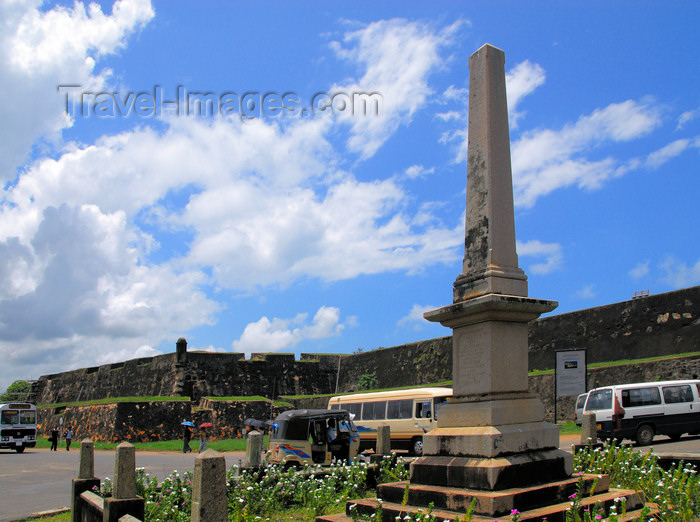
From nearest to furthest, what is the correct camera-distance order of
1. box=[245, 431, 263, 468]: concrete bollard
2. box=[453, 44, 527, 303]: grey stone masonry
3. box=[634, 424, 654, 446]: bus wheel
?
1. box=[453, 44, 527, 303]: grey stone masonry
2. box=[245, 431, 263, 468]: concrete bollard
3. box=[634, 424, 654, 446]: bus wheel

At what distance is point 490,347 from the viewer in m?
5.45

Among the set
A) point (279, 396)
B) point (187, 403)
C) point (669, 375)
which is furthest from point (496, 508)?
point (279, 396)

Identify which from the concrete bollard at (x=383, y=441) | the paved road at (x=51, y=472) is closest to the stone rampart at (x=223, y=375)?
the paved road at (x=51, y=472)

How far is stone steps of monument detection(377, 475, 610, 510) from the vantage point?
4.70 metres

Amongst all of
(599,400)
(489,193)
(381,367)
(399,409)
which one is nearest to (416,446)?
(399,409)

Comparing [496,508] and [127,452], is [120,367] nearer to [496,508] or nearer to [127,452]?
[127,452]

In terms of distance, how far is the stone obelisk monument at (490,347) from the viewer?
5.20 m

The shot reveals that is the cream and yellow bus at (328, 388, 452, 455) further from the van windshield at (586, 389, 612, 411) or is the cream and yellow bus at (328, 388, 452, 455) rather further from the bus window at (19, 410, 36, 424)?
the bus window at (19, 410, 36, 424)

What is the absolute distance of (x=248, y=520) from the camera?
6035 mm

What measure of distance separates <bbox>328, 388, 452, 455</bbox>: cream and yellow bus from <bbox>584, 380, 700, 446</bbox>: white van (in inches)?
168

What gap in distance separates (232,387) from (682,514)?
2891cm

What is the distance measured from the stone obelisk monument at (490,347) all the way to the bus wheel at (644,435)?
9.11m

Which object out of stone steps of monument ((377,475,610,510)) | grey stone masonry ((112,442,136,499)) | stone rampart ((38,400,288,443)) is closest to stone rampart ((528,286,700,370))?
stone rampart ((38,400,288,443))

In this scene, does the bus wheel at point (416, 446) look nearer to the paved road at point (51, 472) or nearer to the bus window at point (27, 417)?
the paved road at point (51, 472)
